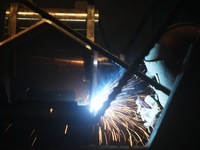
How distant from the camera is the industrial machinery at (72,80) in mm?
2023

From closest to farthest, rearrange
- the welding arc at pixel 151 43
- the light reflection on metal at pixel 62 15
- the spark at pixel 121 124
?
the welding arc at pixel 151 43 → the light reflection on metal at pixel 62 15 → the spark at pixel 121 124

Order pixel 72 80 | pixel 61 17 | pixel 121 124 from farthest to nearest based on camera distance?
pixel 121 124
pixel 72 80
pixel 61 17

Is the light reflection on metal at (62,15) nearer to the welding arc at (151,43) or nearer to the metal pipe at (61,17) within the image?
the metal pipe at (61,17)

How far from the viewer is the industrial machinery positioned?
2023mm

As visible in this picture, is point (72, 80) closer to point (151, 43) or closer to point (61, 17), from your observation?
point (61, 17)

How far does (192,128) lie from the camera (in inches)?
81.0

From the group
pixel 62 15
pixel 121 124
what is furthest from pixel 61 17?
pixel 121 124

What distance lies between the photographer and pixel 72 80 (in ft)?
9.95

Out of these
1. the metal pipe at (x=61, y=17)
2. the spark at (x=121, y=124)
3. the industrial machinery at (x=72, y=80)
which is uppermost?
the metal pipe at (x=61, y=17)

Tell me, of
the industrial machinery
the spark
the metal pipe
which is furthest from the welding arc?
the spark

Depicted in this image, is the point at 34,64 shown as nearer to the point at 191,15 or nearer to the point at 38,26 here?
the point at 38,26

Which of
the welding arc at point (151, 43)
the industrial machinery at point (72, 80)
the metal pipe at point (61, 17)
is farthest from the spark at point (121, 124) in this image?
the welding arc at point (151, 43)

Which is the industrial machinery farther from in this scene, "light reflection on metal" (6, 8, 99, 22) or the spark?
the spark

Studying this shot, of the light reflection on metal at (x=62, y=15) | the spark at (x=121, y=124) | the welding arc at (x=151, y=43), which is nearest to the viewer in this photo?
the welding arc at (x=151, y=43)
